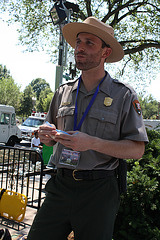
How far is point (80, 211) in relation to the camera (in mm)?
1643

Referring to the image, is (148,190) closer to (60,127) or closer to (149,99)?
(60,127)

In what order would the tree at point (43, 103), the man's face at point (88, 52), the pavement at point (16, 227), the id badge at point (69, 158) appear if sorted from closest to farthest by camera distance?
1. the id badge at point (69, 158)
2. the man's face at point (88, 52)
3. the pavement at point (16, 227)
4. the tree at point (43, 103)

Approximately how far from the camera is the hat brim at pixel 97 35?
1867 mm

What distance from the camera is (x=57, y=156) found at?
1.87 meters

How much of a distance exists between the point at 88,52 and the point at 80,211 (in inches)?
45.4

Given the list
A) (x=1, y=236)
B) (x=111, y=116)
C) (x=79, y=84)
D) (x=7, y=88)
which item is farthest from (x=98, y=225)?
(x=7, y=88)

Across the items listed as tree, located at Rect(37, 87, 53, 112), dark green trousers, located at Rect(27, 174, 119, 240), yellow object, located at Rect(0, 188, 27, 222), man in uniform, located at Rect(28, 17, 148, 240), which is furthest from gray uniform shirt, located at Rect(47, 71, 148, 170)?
tree, located at Rect(37, 87, 53, 112)

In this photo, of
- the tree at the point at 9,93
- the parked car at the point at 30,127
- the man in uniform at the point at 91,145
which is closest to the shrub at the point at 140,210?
the man in uniform at the point at 91,145

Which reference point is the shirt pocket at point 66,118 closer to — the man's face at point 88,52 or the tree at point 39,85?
the man's face at point 88,52

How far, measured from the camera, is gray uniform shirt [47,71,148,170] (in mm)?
1694

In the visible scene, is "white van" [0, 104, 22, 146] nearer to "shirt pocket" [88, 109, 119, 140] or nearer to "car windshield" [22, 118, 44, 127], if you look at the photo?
"car windshield" [22, 118, 44, 127]

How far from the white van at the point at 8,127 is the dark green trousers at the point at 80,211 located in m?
15.2

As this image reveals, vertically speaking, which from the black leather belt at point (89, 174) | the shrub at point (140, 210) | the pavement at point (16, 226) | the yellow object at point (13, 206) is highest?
the black leather belt at point (89, 174)

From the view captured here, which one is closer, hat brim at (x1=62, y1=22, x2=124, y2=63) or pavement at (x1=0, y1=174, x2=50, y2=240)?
hat brim at (x1=62, y1=22, x2=124, y2=63)
